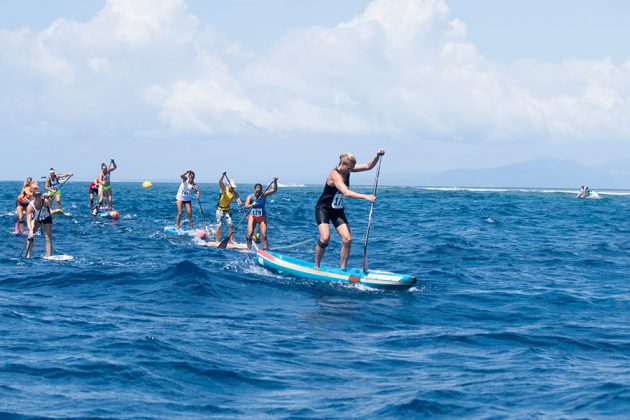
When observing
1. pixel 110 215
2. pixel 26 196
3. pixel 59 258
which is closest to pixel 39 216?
pixel 59 258

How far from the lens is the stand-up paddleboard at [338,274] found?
14.4 meters

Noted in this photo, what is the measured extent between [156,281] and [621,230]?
23878 mm

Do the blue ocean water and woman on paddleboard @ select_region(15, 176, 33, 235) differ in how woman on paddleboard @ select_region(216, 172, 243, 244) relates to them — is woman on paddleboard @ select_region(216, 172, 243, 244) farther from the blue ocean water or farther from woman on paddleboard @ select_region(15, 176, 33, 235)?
woman on paddleboard @ select_region(15, 176, 33, 235)

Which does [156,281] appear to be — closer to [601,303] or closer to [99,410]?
[99,410]

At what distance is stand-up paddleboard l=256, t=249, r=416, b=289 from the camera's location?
566 inches

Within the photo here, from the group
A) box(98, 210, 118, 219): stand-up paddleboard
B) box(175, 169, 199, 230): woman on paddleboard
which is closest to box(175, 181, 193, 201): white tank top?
box(175, 169, 199, 230): woman on paddleboard

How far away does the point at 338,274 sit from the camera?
14.9 m

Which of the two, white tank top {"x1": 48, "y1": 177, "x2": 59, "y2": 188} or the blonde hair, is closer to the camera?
the blonde hair

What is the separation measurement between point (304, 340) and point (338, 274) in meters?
4.73

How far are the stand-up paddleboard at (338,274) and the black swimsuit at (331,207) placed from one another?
1.17 meters

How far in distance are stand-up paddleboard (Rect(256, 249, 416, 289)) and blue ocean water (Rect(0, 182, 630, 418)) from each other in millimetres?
232

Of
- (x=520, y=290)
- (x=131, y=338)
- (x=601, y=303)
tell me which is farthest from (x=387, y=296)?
(x=131, y=338)

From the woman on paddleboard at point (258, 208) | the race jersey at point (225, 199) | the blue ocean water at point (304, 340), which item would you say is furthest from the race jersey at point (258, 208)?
the race jersey at point (225, 199)

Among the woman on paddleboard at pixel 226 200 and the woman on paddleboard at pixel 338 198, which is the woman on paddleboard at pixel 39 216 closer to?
the woman on paddleboard at pixel 226 200
